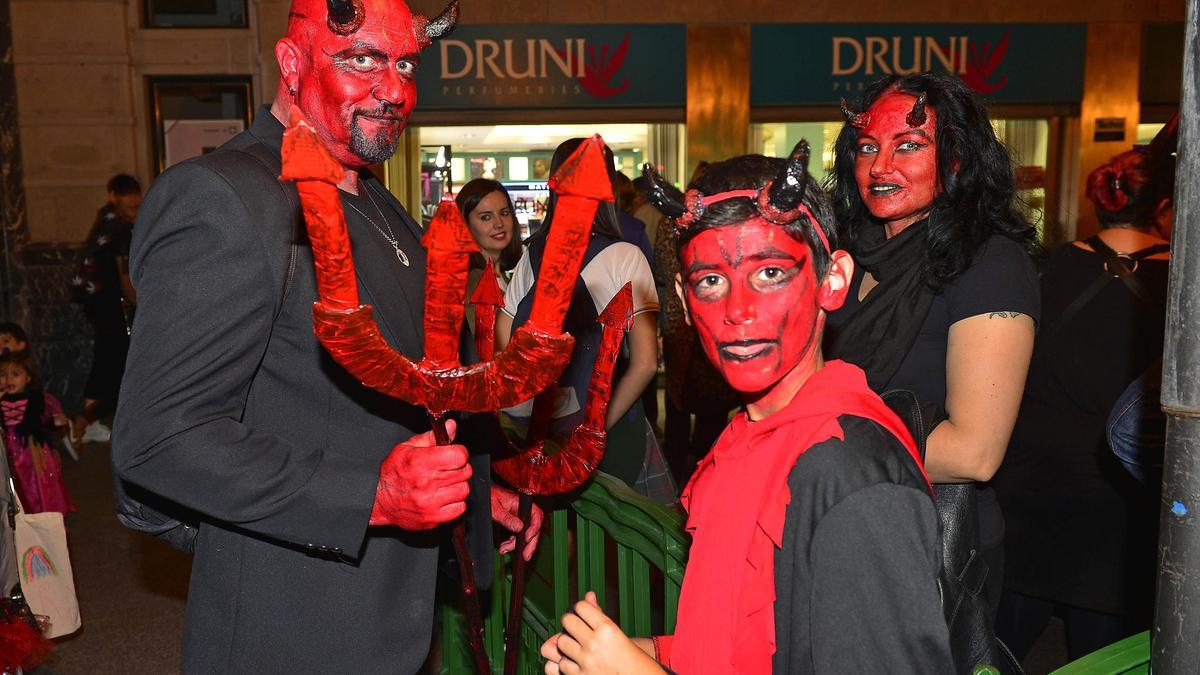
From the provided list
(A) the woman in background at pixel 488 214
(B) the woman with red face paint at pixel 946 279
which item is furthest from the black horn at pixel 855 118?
(A) the woman in background at pixel 488 214

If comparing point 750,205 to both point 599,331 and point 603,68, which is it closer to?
point 599,331

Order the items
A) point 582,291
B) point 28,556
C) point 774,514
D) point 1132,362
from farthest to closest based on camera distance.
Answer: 1. point 28,556
2. point 582,291
3. point 1132,362
4. point 774,514

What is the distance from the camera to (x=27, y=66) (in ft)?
30.5

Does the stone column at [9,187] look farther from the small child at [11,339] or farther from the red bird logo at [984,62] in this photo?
the red bird logo at [984,62]

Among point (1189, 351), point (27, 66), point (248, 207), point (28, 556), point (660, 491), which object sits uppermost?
point (27, 66)

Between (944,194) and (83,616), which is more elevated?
(944,194)

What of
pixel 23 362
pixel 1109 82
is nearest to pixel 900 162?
pixel 23 362

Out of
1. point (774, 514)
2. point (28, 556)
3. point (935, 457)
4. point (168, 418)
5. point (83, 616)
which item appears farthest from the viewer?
point (83, 616)

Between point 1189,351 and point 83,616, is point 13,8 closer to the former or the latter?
point 83,616

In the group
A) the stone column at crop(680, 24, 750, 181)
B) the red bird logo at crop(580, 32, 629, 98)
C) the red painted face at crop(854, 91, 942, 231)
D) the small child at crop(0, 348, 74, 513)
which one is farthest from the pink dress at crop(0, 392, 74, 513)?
the stone column at crop(680, 24, 750, 181)

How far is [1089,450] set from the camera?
3008mm

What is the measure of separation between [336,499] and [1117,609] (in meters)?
2.45

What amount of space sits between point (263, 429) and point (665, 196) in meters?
0.83

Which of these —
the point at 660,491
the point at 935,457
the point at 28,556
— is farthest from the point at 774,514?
the point at 28,556
